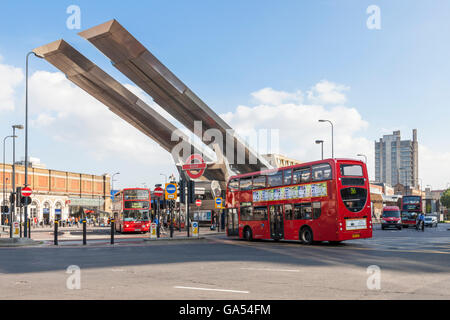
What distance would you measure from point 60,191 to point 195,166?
37890 mm

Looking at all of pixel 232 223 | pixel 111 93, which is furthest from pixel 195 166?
pixel 232 223

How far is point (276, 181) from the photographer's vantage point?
22766mm

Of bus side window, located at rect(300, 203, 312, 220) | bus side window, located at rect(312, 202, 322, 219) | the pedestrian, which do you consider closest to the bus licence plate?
bus side window, located at rect(312, 202, 322, 219)

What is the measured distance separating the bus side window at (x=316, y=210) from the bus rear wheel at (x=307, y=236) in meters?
0.83

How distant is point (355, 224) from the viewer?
19.9 metres

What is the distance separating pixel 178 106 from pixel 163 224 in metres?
13.0

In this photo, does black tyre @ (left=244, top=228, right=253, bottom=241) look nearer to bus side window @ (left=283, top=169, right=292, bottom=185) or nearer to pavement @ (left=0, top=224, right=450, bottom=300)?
bus side window @ (left=283, top=169, right=292, bottom=185)

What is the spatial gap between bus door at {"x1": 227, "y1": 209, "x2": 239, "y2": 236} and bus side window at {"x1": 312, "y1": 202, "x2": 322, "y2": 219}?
6.56 metres

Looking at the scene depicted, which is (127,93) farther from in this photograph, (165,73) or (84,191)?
(84,191)

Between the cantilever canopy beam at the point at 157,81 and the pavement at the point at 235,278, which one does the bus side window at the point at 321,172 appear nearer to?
the pavement at the point at 235,278

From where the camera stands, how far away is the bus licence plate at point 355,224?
19641mm

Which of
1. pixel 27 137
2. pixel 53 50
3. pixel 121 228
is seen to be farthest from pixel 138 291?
pixel 53 50

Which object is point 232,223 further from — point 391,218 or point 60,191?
point 60,191

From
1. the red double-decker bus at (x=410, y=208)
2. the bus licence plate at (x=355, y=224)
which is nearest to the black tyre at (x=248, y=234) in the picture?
the bus licence plate at (x=355, y=224)
